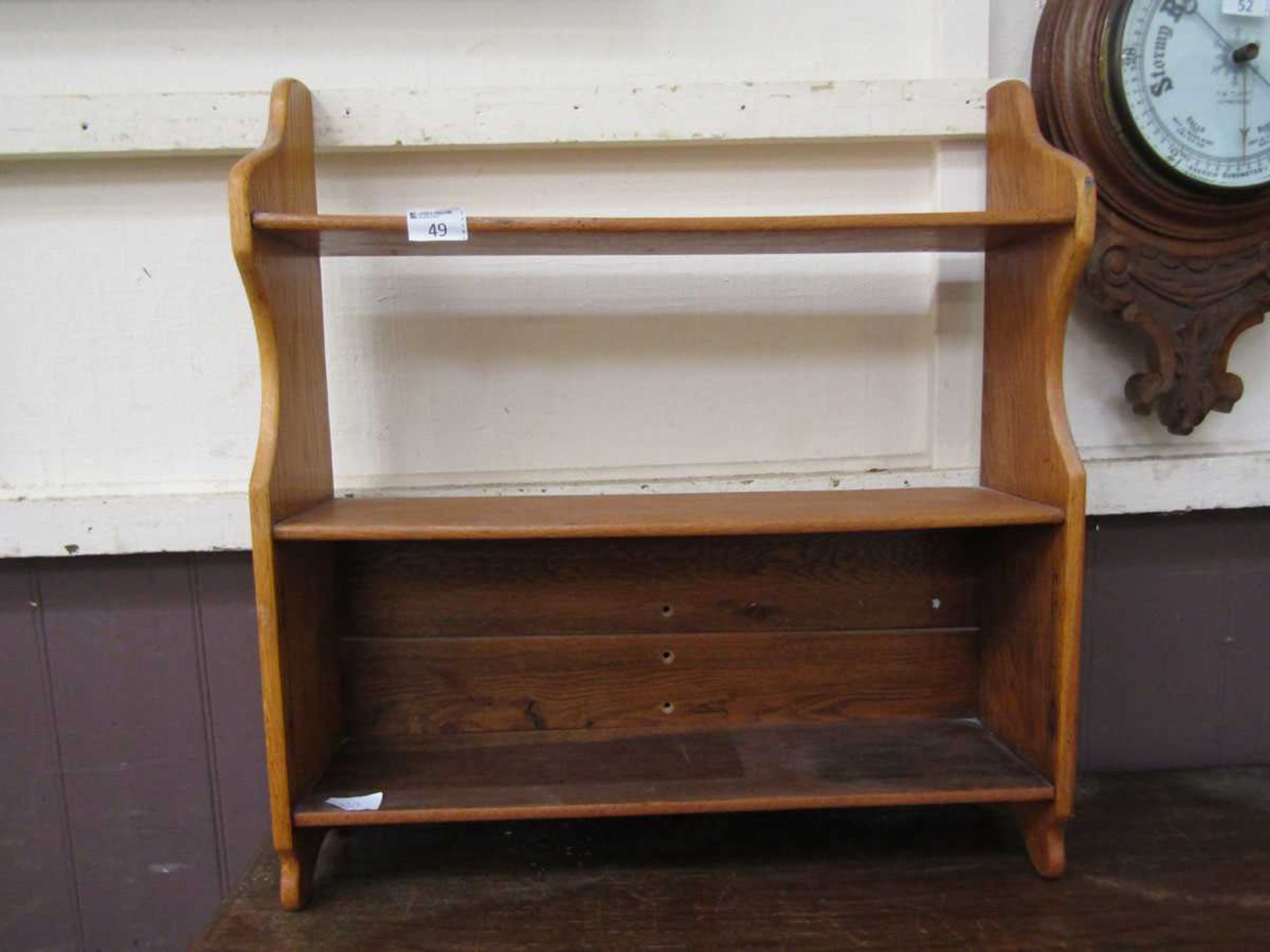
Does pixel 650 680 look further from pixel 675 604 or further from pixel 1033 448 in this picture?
pixel 1033 448

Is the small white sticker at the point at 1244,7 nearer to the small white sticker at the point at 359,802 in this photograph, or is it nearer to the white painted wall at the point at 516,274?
the white painted wall at the point at 516,274

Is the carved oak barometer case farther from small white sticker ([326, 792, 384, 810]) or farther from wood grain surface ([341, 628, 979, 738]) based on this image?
small white sticker ([326, 792, 384, 810])

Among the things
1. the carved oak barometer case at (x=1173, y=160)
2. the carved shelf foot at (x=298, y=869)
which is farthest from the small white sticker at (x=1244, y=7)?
the carved shelf foot at (x=298, y=869)

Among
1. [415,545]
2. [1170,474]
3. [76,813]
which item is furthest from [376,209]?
[1170,474]

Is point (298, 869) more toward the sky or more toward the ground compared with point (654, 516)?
more toward the ground

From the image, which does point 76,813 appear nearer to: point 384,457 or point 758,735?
point 384,457

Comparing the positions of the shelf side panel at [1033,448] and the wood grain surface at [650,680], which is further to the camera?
the wood grain surface at [650,680]

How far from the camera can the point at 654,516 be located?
104cm

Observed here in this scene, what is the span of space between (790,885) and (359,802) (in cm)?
60

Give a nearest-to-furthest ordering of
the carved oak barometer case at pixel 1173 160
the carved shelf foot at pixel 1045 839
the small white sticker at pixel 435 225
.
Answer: the small white sticker at pixel 435 225 < the carved shelf foot at pixel 1045 839 < the carved oak barometer case at pixel 1173 160

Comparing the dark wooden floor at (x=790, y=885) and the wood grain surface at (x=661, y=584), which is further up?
the wood grain surface at (x=661, y=584)

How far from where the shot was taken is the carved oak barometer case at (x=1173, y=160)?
117 centimetres

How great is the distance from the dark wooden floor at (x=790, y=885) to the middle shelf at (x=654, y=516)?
0.49 metres

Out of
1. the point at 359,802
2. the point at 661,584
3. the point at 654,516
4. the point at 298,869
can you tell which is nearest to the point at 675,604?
the point at 661,584
